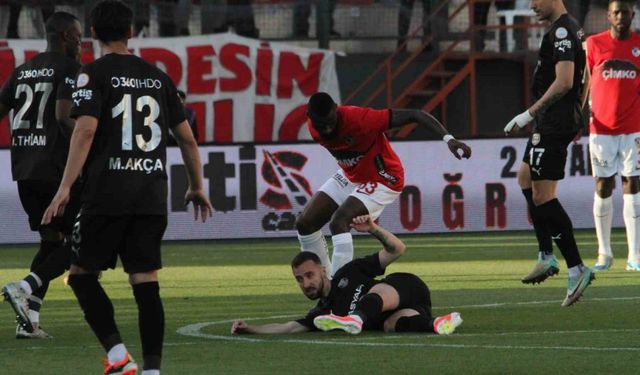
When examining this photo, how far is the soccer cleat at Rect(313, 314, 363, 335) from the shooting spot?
9.88 metres

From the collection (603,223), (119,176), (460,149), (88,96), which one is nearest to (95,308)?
(119,176)

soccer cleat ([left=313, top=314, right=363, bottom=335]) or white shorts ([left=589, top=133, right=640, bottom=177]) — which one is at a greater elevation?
white shorts ([left=589, top=133, right=640, bottom=177])

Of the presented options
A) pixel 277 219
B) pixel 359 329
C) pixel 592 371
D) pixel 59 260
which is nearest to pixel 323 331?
pixel 359 329

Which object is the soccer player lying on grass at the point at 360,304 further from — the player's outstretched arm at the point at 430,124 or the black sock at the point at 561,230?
the black sock at the point at 561,230

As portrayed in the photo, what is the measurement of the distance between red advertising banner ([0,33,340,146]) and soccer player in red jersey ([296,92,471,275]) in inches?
564

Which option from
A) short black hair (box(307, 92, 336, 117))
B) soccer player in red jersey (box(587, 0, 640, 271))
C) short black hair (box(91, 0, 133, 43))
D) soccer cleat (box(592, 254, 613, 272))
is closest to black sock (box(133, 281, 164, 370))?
short black hair (box(91, 0, 133, 43))

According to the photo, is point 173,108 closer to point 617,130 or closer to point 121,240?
point 121,240

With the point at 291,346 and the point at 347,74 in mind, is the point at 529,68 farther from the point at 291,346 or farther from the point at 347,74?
the point at 291,346

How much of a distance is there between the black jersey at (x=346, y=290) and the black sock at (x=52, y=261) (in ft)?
5.07

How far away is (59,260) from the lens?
416 inches

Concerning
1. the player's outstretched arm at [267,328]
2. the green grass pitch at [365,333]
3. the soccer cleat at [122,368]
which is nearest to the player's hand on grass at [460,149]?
the green grass pitch at [365,333]

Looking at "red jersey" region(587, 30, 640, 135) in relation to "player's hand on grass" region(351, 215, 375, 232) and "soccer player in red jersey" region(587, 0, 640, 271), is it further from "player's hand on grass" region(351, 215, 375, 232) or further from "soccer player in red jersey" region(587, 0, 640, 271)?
"player's hand on grass" region(351, 215, 375, 232)

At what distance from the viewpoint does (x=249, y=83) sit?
26938 millimetres

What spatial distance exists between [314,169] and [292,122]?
4999 millimetres
